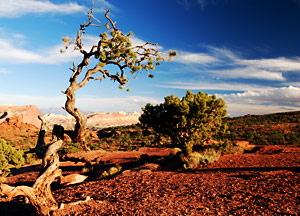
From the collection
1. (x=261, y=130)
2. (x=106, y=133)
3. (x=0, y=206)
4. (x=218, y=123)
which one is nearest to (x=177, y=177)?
(x=218, y=123)

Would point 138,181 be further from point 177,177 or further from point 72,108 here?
point 72,108

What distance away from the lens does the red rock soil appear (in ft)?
18.9

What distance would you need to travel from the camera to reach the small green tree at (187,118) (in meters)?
13.9

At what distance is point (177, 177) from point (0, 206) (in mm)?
9180

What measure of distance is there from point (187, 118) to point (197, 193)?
300 inches

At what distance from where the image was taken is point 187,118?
14.2 metres

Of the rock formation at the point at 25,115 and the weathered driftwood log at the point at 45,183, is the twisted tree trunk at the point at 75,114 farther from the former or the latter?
the rock formation at the point at 25,115

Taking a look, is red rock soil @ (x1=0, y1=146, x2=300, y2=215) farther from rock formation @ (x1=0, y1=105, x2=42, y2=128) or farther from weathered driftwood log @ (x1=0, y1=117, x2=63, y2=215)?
rock formation @ (x1=0, y1=105, x2=42, y2=128)

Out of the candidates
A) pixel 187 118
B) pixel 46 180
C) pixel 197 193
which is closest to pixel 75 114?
pixel 46 180

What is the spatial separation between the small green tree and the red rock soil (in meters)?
3.60

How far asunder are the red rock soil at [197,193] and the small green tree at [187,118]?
3.60 m

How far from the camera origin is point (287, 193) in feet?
20.6

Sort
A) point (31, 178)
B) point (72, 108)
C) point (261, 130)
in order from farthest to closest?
point (261, 130)
point (31, 178)
point (72, 108)

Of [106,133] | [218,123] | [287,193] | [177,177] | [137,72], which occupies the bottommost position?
[106,133]
